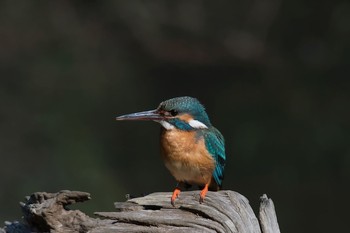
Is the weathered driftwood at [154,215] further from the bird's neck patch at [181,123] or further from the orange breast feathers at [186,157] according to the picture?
the bird's neck patch at [181,123]

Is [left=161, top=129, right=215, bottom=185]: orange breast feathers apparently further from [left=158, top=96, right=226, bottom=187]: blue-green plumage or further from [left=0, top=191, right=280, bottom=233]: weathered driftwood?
[left=0, top=191, right=280, bottom=233]: weathered driftwood

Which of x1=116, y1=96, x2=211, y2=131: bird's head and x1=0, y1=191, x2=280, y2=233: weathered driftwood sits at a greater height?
x1=116, y1=96, x2=211, y2=131: bird's head

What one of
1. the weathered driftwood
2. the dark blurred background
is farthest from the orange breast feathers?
the dark blurred background

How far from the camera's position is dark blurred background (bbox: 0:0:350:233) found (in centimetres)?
877

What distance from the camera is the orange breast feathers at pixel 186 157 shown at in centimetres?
497

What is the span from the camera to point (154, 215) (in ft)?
15.2

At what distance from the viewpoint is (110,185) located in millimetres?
8836

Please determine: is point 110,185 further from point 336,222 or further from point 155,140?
point 336,222

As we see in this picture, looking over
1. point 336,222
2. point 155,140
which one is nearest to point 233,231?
point 336,222

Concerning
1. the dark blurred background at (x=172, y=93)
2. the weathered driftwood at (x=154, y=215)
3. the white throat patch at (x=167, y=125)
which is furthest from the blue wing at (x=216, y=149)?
the dark blurred background at (x=172, y=93)

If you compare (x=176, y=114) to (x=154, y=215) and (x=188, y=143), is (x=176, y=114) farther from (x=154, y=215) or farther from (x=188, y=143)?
(x=154, y=215)

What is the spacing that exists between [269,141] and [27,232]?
4.46m

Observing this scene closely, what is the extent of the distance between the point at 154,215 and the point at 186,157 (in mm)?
460

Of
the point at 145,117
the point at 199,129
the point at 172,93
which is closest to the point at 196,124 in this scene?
the point at 199,129
